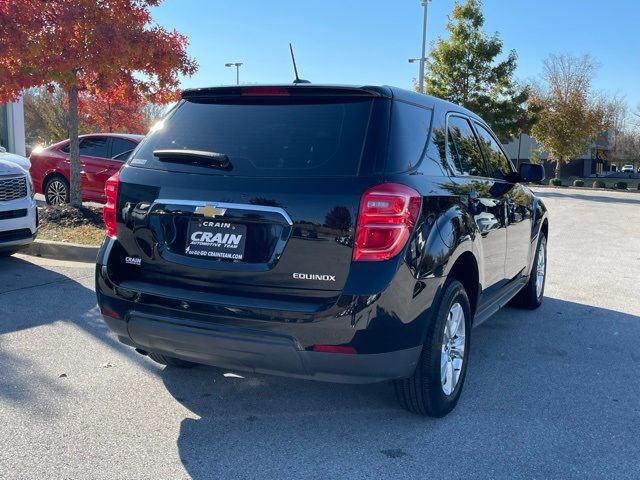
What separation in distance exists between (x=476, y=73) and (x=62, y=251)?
27.4 meters

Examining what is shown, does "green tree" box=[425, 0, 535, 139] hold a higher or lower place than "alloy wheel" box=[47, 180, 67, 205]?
higher

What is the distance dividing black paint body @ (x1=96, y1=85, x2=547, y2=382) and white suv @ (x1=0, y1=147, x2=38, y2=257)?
14.1 ft

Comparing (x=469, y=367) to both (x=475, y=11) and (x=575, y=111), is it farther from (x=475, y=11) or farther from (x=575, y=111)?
(x=575, y=111)

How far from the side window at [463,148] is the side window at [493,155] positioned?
0.22 m

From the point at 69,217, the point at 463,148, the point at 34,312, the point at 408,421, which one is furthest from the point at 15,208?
the point at 408,421

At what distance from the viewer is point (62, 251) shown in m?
8.20

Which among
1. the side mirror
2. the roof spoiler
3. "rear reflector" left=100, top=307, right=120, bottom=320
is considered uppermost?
the roof spoiler

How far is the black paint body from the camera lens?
2.99m

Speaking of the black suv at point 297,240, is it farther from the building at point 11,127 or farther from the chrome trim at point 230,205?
the building at point 11,127

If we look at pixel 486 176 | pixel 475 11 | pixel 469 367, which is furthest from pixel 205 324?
pixel 475 11

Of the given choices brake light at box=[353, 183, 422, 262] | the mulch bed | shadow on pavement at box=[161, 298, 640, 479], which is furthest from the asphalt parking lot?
the mulch bed

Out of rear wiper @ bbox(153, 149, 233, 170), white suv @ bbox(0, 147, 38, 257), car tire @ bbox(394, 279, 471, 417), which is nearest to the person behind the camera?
rear wiper @ bbox(153, 149, 233, 170)

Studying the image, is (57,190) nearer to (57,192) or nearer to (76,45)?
(57,192)

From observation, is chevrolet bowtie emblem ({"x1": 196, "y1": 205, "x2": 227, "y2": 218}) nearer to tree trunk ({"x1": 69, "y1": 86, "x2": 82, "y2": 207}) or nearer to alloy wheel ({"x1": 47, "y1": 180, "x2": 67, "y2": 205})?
tree trunk ({"x1": 69, "y1": 86, "x2": 82, "y2": 207})
